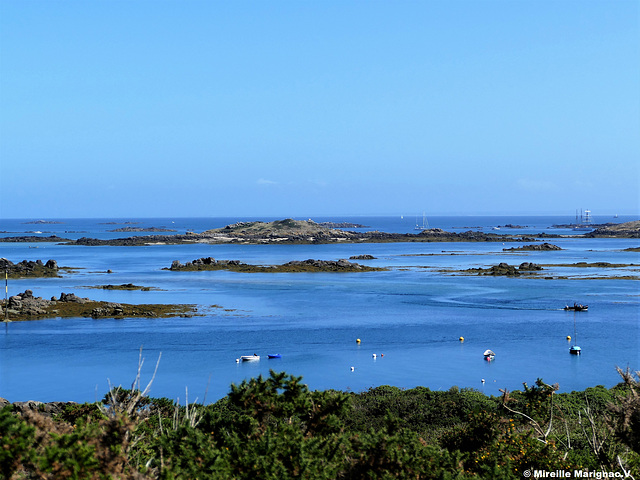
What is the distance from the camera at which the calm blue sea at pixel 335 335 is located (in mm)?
27219

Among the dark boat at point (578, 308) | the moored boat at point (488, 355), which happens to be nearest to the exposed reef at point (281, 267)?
the dark boat at point (578, 308)

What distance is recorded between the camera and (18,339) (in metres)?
35.2

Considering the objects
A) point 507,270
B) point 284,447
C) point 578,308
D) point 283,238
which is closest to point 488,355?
point 578,308

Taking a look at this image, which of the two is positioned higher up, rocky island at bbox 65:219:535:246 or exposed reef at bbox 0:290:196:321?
rocky island at bbox 65:219:535:246

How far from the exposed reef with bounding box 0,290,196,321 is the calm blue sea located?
1.36m

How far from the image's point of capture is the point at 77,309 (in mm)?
42969

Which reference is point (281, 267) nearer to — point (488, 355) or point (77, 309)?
point (77, 309)

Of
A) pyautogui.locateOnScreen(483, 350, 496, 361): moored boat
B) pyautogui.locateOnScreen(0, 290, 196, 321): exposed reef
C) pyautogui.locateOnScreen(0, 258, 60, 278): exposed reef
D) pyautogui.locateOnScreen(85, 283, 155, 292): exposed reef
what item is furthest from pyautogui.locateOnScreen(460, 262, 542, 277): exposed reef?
pyautogui.locateOnScreen(0, 258, 60, 278): exposed reef

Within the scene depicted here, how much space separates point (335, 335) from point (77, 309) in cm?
1787

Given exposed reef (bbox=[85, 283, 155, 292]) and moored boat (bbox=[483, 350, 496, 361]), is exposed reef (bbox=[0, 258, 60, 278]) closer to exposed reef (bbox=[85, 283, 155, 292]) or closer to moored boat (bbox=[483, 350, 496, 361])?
exposed reef (bbox=[85, 283, 155, 292])

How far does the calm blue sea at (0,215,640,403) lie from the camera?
2722cm

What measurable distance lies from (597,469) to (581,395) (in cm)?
1303

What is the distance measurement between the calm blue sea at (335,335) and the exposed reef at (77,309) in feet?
4.46

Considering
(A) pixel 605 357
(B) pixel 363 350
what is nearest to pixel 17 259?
(B) pixel 363 350
